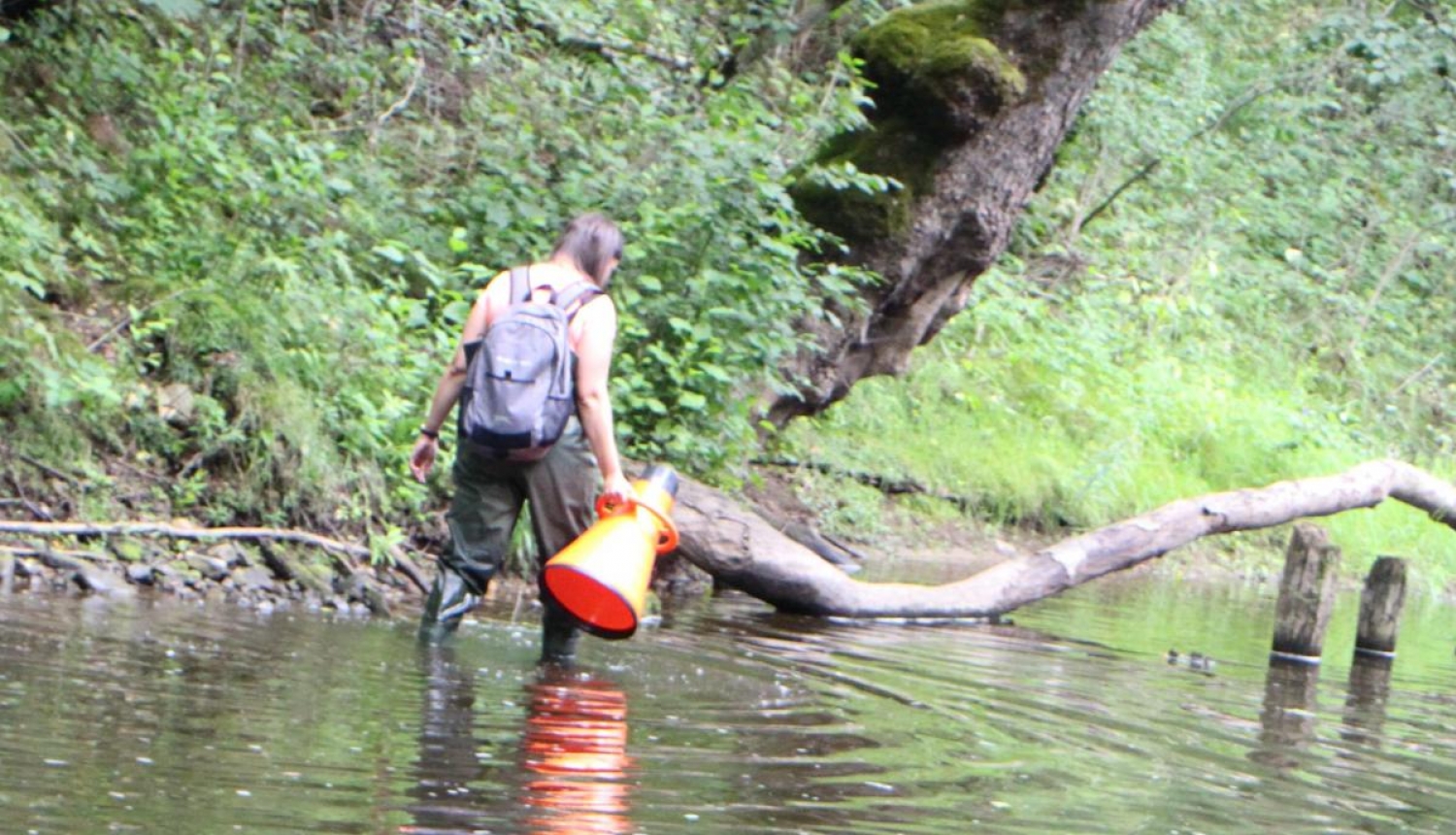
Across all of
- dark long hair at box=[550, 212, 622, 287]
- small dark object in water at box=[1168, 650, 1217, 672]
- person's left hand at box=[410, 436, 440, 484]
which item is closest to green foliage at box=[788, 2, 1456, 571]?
small dark object in water at box=[1168, 650, 1217, 672]

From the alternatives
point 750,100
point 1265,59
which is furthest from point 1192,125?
point 750,100

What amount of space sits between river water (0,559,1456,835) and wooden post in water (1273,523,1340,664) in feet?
3.53

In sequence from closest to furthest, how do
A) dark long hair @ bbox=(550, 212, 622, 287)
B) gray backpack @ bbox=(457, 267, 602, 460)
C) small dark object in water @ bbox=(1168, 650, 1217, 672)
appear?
gray backpack @ bbox=(457, 267, 602, 460)
dark long hair @ bbox=(550, 212, 622, 287)
small dark object in water @ bbox=(1168, 650, 1217, 672)

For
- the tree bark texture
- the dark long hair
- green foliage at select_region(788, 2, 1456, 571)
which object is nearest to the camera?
the dark long hair

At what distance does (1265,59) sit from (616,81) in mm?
14581

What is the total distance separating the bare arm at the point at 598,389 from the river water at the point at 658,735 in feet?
2.38

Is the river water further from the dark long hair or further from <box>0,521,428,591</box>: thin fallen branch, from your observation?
the dark long hair

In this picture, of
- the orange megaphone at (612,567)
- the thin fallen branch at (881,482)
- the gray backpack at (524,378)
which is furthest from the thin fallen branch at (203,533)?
the thin fallen branch at (881,482)

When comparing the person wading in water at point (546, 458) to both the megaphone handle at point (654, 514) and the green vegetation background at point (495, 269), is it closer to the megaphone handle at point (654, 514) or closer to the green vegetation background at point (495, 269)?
the megaphone handle at point (654, 514)

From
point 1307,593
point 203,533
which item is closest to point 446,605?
point 203,533

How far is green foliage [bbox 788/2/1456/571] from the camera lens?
695 inches

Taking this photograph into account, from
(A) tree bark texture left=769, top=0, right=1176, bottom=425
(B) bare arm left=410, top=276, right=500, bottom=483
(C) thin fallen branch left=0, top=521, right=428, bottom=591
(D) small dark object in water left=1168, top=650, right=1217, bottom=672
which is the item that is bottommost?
(C) thin fallen branch left=0, top=521, right=428, bottom=591

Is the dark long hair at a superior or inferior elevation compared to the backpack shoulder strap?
superior

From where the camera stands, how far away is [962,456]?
16.9 metres
